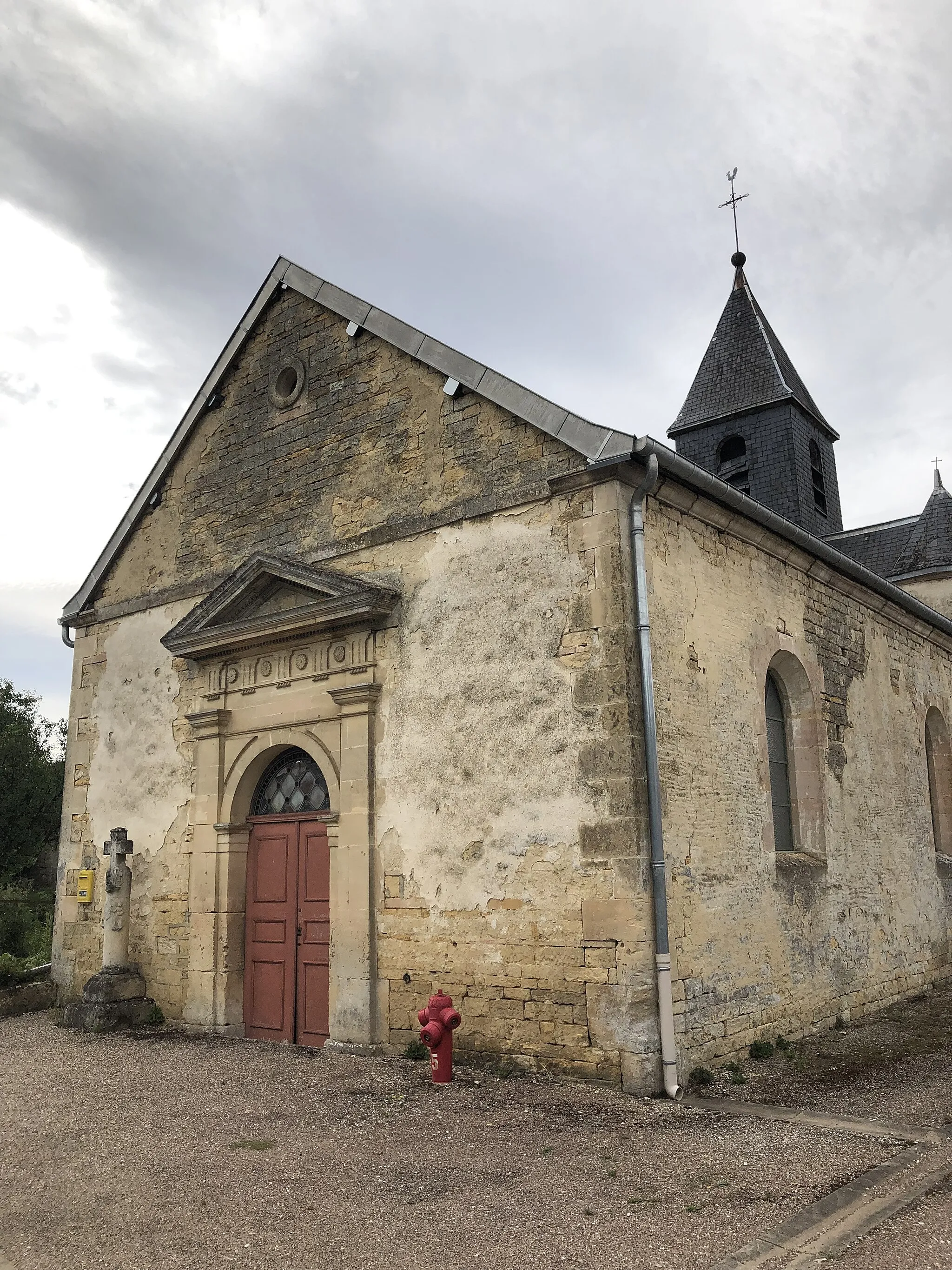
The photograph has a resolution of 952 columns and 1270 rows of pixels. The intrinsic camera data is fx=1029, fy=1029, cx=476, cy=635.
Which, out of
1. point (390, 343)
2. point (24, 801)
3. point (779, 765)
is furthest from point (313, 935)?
point (24, 801)

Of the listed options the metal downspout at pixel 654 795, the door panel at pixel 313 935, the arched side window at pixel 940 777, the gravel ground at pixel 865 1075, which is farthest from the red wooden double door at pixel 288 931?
the arched side window at pixel 940 777

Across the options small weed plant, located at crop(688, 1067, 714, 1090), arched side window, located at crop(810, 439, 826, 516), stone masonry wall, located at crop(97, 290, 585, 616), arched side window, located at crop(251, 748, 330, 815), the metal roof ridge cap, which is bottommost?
small weed plant, located at crop(688, 1067, 714, 1090)

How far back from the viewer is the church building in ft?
23.0

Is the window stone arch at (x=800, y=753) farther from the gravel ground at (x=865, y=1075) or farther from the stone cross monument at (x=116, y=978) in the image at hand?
the stone cross monument at (x=116, y=978)

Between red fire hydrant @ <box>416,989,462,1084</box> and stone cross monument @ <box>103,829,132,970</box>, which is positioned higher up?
stone cross monument @ <box>103,829,132,970</box>

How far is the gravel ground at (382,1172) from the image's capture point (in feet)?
13.2

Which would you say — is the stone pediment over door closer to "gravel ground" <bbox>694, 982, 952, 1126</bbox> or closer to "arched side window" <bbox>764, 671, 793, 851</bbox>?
"arched side window" <bbox>764, 671, 793, 851</bbox>

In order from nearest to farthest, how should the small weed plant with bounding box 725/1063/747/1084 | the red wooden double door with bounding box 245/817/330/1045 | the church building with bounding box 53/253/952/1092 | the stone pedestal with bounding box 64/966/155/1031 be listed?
the small weed plant with bounding box 725/1063/747/1084
the church building with bounding box 53/253/952/1092
the red wooden double door with bounding box 245/817/330/1045
the stone pedestal with bounding box 64/966/155/1031

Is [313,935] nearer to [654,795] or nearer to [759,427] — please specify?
[654,795]

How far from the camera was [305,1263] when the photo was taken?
153 inches

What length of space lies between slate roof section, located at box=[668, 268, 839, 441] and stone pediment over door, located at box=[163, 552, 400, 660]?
10216 mm

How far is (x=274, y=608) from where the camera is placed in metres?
9.27

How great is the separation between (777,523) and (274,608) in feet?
14.6

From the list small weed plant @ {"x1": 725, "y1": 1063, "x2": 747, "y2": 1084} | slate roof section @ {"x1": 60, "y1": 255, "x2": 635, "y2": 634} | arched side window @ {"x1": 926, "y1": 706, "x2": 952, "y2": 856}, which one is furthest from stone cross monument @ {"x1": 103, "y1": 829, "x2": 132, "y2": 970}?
arched side window @ {"x1": 926, "y1": 706, "x2": 952, "y2": 856}
